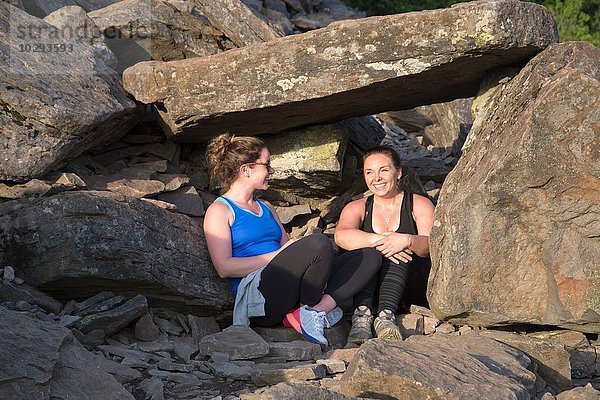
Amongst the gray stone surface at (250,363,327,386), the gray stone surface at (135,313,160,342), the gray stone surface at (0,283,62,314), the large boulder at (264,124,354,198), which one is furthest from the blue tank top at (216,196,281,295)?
the gray stone surface at (250,363,327,386)

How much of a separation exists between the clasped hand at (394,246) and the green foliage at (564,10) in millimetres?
9067

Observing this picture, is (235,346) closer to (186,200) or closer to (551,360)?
(551,360)

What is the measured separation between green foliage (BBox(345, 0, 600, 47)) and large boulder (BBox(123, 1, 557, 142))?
27.2ft

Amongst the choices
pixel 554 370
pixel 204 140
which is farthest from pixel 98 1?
pixel 554 370

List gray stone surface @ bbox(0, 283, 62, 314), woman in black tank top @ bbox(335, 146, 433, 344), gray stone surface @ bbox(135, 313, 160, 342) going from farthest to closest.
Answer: woman in black tank top @ bbox(335, 146, 433, 344), gray stone surface @ bbox(135, 313, 160, 342), gray stone surface @ bbox(0, 283, 62, 314)

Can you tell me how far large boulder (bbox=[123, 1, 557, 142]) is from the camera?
5621 millimetres

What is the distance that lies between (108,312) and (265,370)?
45.7 inches

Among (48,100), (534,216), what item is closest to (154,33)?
(48,100)

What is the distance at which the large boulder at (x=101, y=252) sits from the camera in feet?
17.3

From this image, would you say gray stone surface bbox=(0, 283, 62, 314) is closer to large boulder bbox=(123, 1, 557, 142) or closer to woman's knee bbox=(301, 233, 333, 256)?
woman's knee bbox=(301, 233, 333, 256)

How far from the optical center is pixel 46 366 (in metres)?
3.75

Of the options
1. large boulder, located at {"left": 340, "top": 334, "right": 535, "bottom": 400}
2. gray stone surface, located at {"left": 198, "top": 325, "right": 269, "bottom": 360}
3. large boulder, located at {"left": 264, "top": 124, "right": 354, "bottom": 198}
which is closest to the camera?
large boulder, located at {"left": 340, "top": 334, "right": 535, "bottom": 400}

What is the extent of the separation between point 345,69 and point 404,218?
1.16m

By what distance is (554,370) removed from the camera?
4.81m
